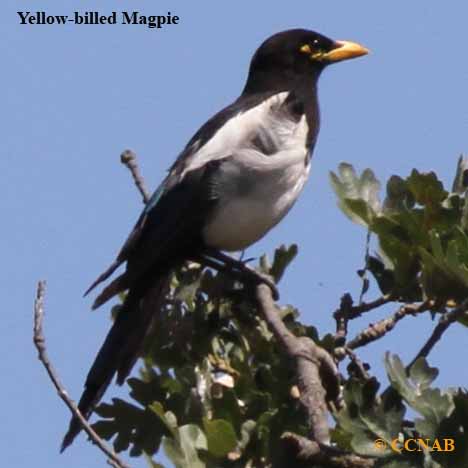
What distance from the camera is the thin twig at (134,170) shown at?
14.0ft

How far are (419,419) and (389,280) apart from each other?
846mm

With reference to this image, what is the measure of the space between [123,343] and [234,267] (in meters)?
0.51

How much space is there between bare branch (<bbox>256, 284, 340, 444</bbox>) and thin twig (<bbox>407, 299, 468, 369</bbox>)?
8.3 inches

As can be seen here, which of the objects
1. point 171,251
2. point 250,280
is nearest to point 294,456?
point 250,280

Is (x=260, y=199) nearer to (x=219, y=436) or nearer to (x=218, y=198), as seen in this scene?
(x=218, y=198)

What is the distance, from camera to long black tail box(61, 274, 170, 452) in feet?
13.4

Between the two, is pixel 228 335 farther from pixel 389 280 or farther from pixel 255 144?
pixel 255 144

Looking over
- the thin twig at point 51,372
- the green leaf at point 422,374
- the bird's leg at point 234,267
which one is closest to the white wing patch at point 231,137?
the bird's leg at point 234,267

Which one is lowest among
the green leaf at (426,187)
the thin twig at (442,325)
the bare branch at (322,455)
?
the bare branch at (322,455)

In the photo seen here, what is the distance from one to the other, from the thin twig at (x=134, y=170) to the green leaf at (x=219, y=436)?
147cm

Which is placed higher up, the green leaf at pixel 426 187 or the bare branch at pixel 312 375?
the green leaf at pixel 426 187

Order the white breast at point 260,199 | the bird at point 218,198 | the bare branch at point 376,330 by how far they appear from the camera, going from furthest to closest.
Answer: the white breast at point 260,199 → the bird at point 218,198 → the bare branch at point 376,330

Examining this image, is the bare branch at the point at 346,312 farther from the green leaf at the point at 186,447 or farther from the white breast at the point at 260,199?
the white breast at the point at 260,199

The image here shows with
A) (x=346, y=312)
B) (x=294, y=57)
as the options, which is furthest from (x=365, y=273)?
(x=294, y=57)
